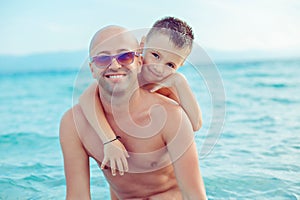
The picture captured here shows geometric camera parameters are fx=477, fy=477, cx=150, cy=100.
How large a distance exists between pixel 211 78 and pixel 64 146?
80 cm

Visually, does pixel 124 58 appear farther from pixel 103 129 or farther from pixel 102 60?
pixel 103 129

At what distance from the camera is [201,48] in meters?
2.37

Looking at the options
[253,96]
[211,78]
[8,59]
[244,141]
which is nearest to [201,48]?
[211,78]

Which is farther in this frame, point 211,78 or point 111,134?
point 211,78

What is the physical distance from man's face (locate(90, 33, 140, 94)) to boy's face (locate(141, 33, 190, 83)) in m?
0.17

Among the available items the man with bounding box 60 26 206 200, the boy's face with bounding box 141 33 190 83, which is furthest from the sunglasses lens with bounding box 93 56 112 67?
the boy's face with bounding box 141 33 190 83

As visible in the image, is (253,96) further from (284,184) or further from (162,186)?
(162,186)

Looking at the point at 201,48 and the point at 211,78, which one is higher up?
the point at 201,48

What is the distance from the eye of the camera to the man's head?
6.60 ft

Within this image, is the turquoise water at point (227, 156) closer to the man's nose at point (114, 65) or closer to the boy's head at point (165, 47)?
the boy's head at point (165, 47)

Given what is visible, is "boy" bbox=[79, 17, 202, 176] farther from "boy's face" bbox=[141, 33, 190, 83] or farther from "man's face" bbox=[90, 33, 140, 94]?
"man's face" bbox=[90, 33, 140, 94]

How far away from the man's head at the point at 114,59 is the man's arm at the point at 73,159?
1.05 ft

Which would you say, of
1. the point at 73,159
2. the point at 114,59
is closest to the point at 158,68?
the point at 114,59

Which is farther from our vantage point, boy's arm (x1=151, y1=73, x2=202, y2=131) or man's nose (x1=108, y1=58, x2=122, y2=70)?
boy's arm (x1=151, y1=73, x2=202, y2=131)
